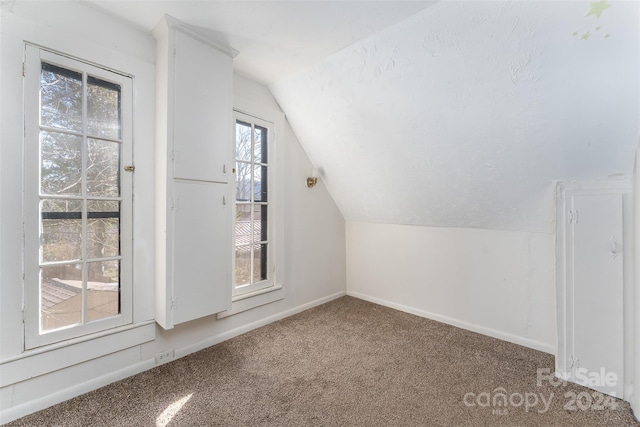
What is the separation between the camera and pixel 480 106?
1783 millimetres

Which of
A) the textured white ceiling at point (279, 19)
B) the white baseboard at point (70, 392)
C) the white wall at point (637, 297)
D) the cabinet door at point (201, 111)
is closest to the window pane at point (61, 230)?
the cabinet door at point (201, 111)

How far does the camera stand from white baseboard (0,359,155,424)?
4.69 ft

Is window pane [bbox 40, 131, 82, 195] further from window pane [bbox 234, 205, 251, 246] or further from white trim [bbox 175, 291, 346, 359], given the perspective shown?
white trim [bbox 175, 291, 346, 359]

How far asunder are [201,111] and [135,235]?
941mm

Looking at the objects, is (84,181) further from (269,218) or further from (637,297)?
(637,297)

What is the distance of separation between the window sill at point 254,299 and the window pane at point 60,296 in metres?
0.92

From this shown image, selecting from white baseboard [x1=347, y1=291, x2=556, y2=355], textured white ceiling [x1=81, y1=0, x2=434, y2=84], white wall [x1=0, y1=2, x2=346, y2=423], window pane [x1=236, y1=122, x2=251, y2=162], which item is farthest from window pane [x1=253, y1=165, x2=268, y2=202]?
white baseboard [x1=347, y1=291, x2=556, y2=355]

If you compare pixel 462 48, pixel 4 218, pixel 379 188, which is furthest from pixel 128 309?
pixel 462 48

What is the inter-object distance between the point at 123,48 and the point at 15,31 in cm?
48

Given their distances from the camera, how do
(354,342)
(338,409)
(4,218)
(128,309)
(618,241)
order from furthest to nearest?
(354,342), (128,309), (618,241), (338,409), (4,218)

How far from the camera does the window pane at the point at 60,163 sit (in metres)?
1.54

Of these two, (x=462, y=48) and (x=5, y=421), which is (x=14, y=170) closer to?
(x=5, y=421)

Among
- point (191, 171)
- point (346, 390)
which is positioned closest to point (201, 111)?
point (191, 171)

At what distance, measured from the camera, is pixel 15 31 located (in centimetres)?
143
